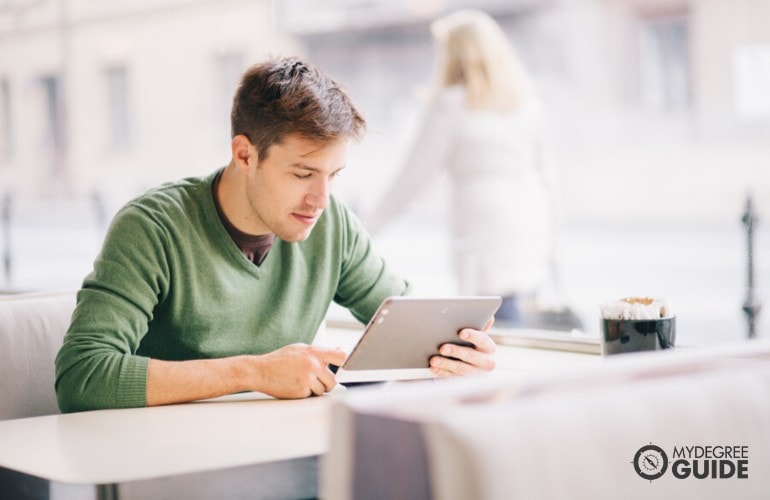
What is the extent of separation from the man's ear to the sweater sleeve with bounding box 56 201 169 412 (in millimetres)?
197

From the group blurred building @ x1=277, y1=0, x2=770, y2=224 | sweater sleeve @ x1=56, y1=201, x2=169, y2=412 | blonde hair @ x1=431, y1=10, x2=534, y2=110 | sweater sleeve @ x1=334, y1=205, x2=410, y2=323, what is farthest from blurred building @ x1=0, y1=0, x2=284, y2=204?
sweater sleeve @ x1=56, y1=201, x2=169, y2=412

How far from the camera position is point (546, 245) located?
12.7 ft

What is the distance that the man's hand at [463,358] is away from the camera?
1.73 m

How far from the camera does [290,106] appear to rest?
1.85 m

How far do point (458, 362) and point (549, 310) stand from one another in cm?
176

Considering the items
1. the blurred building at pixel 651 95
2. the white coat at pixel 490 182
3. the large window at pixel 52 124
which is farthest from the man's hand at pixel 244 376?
the large window at pixel 52 124

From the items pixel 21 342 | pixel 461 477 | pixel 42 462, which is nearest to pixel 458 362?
pixel 42 462

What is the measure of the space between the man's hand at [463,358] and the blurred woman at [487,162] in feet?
6.17

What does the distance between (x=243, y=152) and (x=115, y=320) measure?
403 mm

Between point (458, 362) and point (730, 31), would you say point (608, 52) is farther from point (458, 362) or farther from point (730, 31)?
point (458, 362)

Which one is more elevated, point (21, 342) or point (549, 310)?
point (21, 342)

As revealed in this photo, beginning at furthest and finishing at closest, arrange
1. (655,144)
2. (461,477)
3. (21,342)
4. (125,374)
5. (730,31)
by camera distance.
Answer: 1. (655,144)
2. (730,31)
3. (21,342)
4. (125,374)
5. (461,477)

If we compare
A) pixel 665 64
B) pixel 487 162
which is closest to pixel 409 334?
pixel 487 162

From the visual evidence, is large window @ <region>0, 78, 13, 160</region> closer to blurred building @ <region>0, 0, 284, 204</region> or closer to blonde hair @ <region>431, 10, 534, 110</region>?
blurred building @ <region>0, 0, 284, 204</region>
